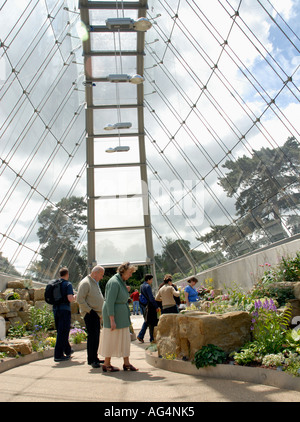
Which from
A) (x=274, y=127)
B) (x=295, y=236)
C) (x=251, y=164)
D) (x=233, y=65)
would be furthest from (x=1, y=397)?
(x=233, y=65)

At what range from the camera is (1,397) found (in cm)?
403

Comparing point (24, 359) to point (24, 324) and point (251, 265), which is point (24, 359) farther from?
point (251, 265)

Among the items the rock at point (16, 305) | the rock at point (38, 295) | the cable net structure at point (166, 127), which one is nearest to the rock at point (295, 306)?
the cable net structure at point (166, 127)

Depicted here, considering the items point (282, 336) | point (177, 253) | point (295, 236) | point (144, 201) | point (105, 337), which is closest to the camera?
point (282, 336)

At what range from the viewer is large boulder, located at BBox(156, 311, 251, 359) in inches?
209

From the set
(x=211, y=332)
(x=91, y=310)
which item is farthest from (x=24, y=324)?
(x=211, y=332)

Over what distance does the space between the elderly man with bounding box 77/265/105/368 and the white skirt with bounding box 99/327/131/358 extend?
0.52 meters

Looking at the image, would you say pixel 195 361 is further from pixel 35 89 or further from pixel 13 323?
pixel 35 89

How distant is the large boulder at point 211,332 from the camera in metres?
5.30

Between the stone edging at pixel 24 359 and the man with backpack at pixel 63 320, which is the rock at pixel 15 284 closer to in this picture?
the stone edging at pixel 24 359

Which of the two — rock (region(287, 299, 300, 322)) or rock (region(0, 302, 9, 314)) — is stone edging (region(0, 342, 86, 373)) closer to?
rock (region(0, 302, 9, 314))

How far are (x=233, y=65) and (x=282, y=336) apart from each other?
7553 millimetres
